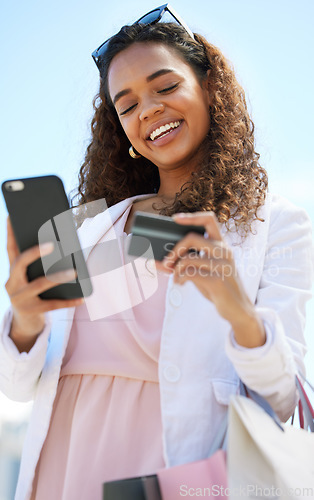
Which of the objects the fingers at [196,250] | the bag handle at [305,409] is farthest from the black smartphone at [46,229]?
the bag handle at [305,409]

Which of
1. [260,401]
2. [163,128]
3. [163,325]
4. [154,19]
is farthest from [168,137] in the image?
[260,401]

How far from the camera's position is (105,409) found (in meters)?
2.38

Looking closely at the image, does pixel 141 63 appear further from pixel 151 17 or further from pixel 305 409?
pixel 305 409

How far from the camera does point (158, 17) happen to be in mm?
3457

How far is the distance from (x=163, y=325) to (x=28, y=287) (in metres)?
0.59

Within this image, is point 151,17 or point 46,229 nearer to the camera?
point 46,229

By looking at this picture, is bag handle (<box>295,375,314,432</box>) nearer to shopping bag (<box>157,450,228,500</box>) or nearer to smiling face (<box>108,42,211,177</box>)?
shopping bag (<box>157,450,228,500</box>)

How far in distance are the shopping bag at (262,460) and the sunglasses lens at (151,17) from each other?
241cm

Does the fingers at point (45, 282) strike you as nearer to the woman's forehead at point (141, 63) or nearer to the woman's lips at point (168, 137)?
the woman's lips at point (168, 137)

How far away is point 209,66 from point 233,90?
21cm

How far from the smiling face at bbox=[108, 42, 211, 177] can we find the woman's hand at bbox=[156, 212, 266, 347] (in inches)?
52.2

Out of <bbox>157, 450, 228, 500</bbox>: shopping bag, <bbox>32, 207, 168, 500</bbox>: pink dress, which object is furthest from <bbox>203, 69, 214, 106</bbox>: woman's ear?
<bbox>157, 450, 228, 500</bbox>: shopping bag

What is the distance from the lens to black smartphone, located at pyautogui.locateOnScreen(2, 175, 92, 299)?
214 cm

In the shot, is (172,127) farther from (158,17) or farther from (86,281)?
(86,281)
